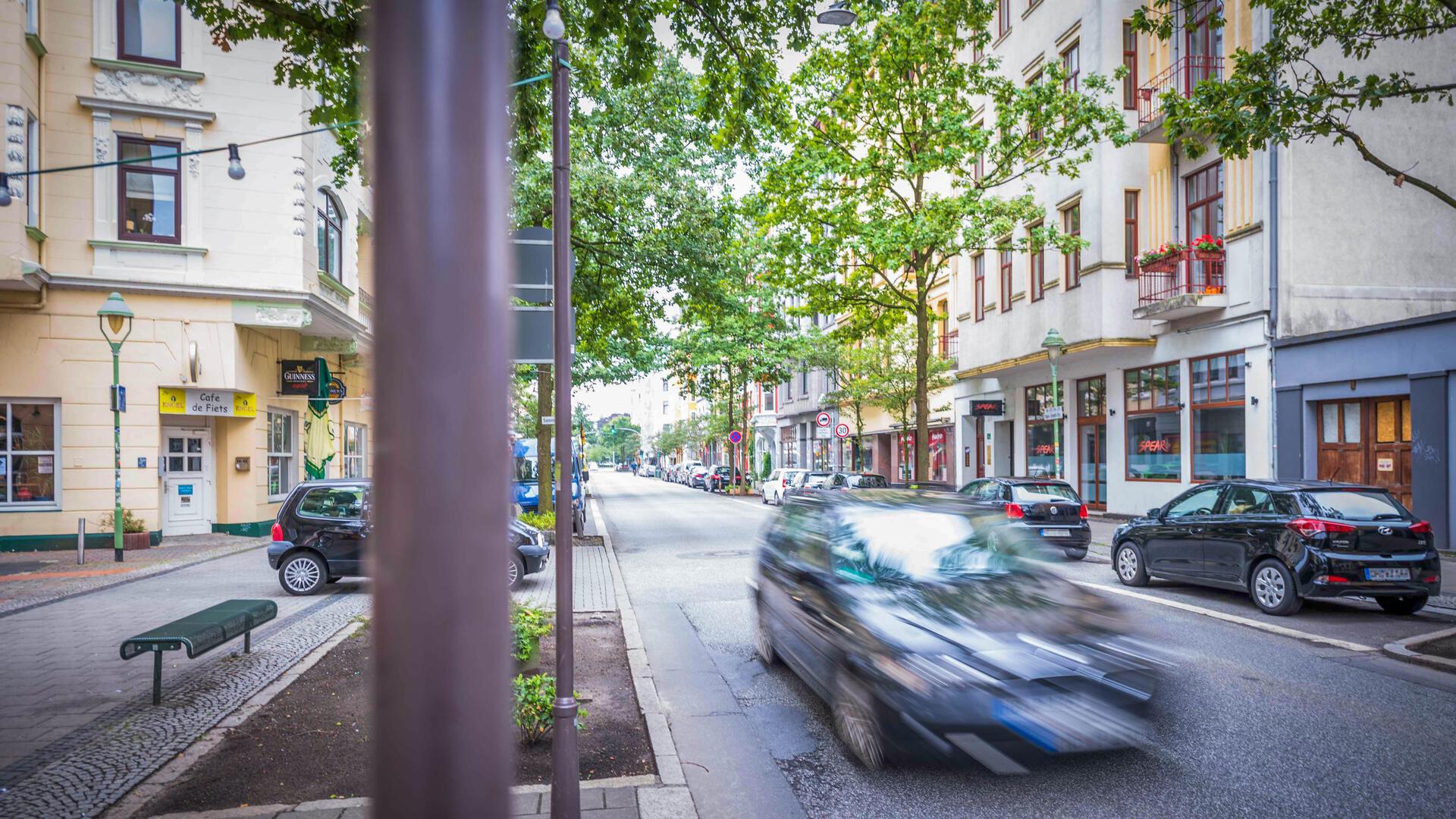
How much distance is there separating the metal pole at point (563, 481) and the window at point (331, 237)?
62.5 ft

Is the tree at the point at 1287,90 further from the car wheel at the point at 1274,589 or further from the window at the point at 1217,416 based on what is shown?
the window at the point at 1217,416

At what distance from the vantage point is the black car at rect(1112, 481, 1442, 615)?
371 inches

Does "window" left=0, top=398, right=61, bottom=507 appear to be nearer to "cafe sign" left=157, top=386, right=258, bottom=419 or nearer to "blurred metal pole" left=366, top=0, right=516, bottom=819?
"cafe sign" left=157, top=386, right=258, bottom=419

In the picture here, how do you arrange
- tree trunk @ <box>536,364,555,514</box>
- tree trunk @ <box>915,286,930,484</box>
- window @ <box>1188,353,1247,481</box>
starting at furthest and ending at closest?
tree trunk @ <box>915,286,930,484</box> → window @ <box>1188,353,1247,481</box> → tree trunk @ <box>536,364,555,514</box>

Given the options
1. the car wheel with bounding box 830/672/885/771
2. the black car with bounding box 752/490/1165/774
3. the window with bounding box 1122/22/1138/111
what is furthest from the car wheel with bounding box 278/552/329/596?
the window with bounding box 1122/22/1138/111

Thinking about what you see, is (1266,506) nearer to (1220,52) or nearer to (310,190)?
(1220,52)

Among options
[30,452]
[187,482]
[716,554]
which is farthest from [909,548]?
[30,452]

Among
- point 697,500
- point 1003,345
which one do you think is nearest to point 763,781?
point 1003,345

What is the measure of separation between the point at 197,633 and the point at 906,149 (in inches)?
708

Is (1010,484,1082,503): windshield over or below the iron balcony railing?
below

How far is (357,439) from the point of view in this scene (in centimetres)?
2975

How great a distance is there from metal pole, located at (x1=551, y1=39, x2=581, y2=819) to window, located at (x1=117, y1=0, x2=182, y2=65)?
1779cm

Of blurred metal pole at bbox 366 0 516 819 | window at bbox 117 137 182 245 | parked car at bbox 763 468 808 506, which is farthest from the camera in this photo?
parked car at bbox 763 468 808 506

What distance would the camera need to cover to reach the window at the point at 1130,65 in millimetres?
22141
